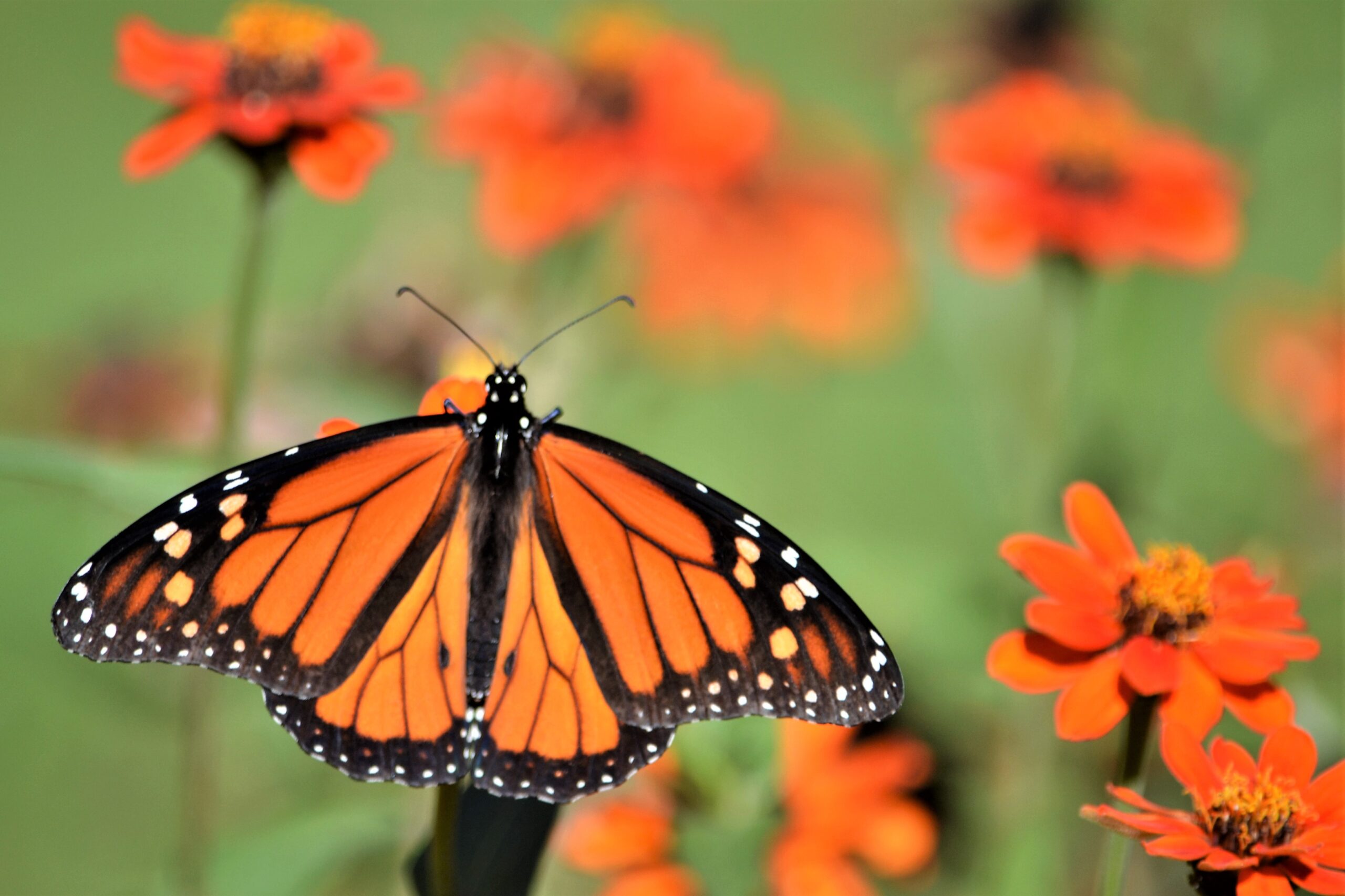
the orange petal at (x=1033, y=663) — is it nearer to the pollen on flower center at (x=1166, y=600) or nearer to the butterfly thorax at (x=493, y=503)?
the pollen on flower center at (x=1166, y=600)

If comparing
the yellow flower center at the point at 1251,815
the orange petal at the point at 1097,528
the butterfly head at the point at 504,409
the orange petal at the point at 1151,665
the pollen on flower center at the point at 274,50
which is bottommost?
the yellow flower center at the point at 1251,815

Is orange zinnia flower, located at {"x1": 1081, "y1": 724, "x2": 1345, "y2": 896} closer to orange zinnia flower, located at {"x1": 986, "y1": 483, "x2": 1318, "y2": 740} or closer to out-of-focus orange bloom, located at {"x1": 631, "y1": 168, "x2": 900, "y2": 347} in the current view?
orange zinnia flower, located at {"x1": 986, "y1": 483, "x2": 1318, "y2": 740}

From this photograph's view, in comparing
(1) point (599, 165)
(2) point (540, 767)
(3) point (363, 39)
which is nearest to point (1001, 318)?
(1) point (599, 165)

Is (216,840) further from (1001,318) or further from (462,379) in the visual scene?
(1001,318)

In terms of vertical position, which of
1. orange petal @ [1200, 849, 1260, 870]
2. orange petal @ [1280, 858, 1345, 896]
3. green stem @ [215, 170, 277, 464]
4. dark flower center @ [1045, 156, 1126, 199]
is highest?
dark flower center @ [1045, 156, 1126, 199]

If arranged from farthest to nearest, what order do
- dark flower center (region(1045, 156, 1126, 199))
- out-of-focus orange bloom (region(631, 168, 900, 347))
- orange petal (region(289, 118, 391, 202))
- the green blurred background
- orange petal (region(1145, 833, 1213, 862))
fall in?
out-of-focus orange bloom (region(631, 168, 900, 347)) → dark flower center (region(1045, 156, 1126, 199)) → the green blurred background → orange petal (region(289, 118, 391, 202)) → orange petal (region(1145, 833, 1213, 862))

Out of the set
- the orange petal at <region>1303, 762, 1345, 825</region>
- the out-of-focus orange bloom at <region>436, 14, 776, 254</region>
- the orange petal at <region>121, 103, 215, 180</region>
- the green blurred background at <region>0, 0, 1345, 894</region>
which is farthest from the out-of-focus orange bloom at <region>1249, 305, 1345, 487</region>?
the orange petal at <region>121, 103, 215, 180</region>

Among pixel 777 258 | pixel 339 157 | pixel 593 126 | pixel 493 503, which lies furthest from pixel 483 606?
pixel 777 258

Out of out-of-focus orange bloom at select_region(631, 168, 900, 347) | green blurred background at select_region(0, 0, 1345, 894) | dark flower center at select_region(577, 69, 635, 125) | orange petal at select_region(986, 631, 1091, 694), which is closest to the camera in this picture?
orange petal at select_region(986, 631, 1091, 694)

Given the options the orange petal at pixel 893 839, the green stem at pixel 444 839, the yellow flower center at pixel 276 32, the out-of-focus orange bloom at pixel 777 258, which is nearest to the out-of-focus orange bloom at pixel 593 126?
the out-of-focus orange bloom at pixel 777 258
